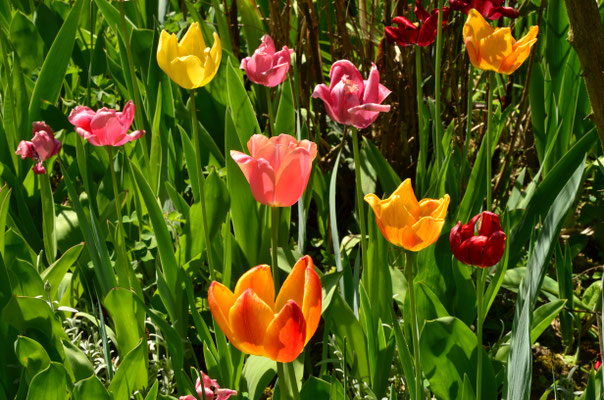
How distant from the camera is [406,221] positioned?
106 centimetres

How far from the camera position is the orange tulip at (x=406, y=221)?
1.05 metres

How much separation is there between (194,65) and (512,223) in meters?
0.86

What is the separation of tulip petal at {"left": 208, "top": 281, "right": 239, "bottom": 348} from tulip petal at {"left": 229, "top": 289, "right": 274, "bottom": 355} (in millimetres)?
15

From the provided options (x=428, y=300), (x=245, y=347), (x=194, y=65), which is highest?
(x=194, y=65)

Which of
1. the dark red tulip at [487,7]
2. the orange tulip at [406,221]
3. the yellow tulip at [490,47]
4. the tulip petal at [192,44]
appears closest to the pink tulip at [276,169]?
the orange tulip at [406,221]

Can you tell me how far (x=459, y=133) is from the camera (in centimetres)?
213

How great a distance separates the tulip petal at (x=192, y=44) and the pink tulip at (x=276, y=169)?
50 centimetres

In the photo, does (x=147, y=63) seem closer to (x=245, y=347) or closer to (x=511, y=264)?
(x=511, y=264)

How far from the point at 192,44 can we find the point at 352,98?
37cm

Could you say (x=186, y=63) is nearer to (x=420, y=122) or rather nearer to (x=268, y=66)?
(x=268, y=66)

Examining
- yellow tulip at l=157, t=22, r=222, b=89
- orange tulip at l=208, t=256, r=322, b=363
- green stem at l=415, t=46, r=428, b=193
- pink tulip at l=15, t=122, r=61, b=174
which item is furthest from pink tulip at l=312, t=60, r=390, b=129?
pink tulip at l=15, t=122, r=61, b=174

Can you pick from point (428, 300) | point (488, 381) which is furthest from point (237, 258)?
point (488, 381)

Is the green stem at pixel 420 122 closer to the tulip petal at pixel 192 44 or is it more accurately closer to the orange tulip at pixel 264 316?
the tulip petal at pixel 192 44

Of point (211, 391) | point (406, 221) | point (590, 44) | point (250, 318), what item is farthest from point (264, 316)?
point (590, 44)
